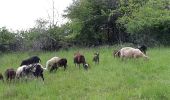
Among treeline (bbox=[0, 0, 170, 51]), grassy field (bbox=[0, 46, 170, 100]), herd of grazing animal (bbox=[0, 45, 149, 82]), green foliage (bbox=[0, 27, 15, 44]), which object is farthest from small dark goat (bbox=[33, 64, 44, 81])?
green foliage (bbox=[0, 27, 15, 44])

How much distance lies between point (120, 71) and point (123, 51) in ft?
12.1

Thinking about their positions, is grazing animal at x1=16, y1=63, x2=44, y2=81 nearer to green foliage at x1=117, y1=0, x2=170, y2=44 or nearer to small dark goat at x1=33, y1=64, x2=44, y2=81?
small dark goat at x1=33, y1=64, x2=44, y2=81

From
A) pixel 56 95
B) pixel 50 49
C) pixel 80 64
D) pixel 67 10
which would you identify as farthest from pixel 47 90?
pixel 67 10

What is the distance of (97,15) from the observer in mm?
33938

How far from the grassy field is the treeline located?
421 inches

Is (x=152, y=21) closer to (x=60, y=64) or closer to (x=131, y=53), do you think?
(x=131, y=53)

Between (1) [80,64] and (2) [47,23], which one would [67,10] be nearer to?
(2) [47,23]

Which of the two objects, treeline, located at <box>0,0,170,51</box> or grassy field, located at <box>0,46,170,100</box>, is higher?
treeline, located at <box>0,0,170,51</box>

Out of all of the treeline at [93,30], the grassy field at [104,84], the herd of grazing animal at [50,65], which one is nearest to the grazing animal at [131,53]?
the herd of grazing animal at [50,65]

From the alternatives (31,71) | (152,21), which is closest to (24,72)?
(31,71)

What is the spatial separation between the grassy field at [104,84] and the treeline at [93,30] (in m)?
10.7

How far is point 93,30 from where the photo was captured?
3403 cm

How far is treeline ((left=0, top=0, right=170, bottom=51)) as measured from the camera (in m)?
31.0

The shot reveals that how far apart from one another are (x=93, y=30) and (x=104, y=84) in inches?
740
